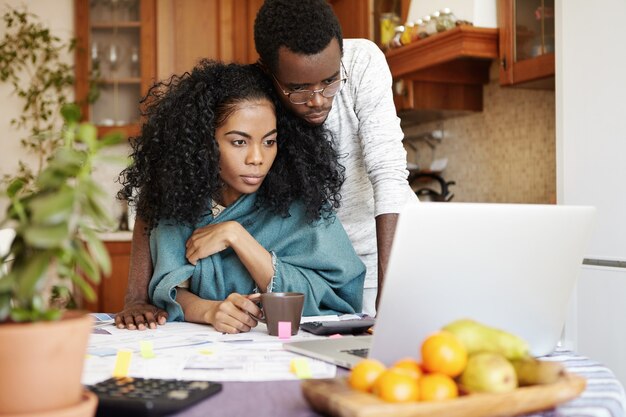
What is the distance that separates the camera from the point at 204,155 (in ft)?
5.45

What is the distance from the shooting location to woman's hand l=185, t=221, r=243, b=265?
61.6 inches

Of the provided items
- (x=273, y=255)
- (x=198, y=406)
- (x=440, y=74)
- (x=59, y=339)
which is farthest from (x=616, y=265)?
(x=59, y=339)

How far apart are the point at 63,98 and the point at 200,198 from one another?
125 inches

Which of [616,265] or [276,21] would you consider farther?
[616,265]

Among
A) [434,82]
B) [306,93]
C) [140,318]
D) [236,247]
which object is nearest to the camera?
[140,318]

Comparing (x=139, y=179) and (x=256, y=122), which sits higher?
(x=256, y=122)

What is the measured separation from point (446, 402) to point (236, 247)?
3.06 feet

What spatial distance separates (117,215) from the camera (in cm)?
477

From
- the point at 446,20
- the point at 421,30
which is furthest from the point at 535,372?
the point at 421,30

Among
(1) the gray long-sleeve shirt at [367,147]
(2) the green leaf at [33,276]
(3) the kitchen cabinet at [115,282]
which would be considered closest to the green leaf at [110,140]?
(2) the green leaf at [33,276]

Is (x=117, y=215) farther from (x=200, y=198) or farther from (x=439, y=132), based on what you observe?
(x=200, y=198)

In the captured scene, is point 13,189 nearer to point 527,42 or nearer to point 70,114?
point 70,114

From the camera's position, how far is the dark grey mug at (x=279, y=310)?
50.6 inches

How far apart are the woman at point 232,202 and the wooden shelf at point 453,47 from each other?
4.64 feet
